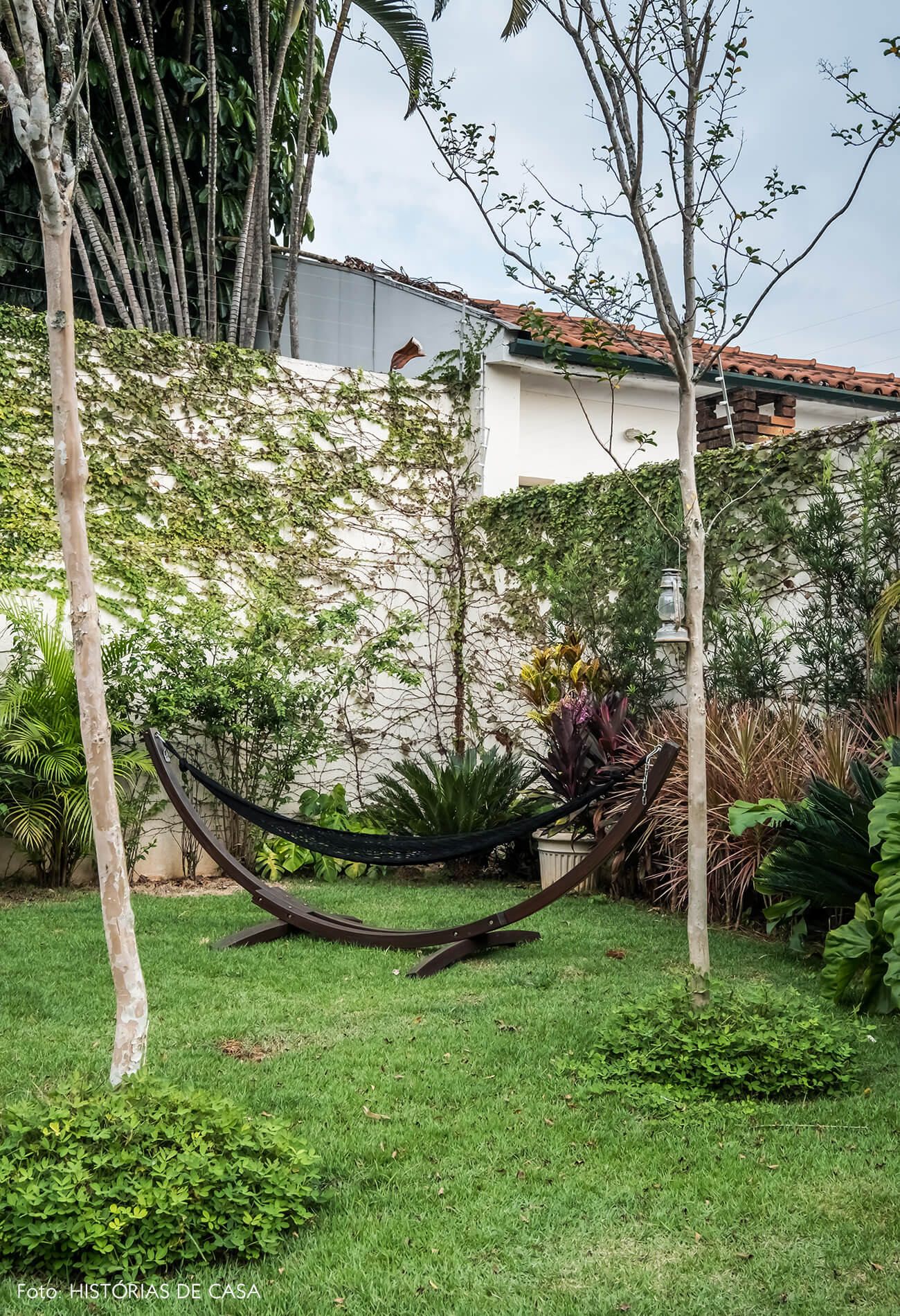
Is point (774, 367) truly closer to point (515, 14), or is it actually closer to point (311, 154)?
point (311, 154)

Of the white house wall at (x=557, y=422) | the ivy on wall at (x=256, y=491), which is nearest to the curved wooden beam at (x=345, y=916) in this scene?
the ivy on wall at (x=256, y=491)

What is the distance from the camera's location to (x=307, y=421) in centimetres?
830

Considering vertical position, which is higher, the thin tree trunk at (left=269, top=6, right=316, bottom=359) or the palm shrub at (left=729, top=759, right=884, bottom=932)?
the thin tree trunk at (left=269, top=6, right=316, bottom=359)

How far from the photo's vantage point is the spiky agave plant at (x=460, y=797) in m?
7.14

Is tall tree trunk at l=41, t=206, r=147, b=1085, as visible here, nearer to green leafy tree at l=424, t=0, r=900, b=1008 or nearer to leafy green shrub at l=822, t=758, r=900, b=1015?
green leafy tree at l=424, t=0, r=900, b=1008

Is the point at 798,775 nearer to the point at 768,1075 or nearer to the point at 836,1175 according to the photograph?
the point at 768,1075

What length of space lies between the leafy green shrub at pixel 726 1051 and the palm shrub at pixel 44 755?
3787mm

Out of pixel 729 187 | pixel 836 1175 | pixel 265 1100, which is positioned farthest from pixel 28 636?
pixel 836 1175

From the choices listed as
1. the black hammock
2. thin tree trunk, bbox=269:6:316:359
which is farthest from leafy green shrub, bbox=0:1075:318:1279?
thin tree trunk, bbox=269:6:316:359

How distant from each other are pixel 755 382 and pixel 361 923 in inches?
257

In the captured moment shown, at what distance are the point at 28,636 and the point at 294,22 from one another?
5.09 meters

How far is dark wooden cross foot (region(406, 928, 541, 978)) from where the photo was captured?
4.66 m

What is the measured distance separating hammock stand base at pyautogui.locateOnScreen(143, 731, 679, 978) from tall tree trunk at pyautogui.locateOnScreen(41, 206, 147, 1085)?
2.04 metres

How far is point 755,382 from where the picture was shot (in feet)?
31.9
